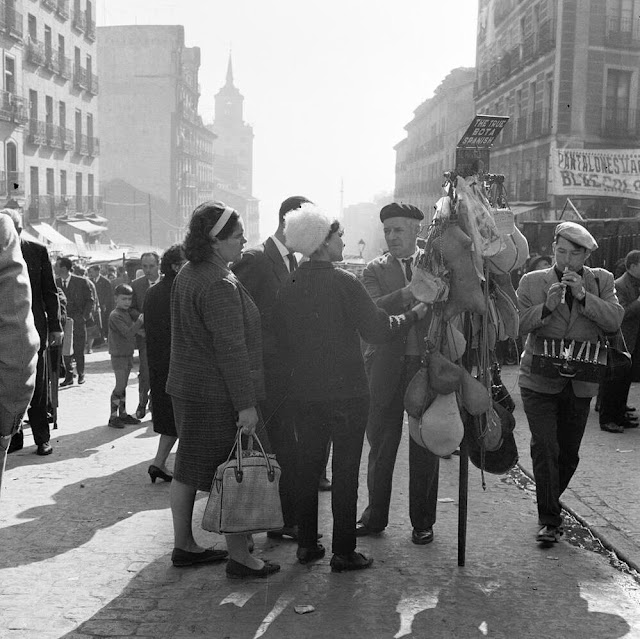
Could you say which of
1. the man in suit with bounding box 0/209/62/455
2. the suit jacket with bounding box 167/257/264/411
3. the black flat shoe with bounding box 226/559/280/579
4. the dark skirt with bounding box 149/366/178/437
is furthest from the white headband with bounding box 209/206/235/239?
the man in suit with bounding box 0/209/62/455

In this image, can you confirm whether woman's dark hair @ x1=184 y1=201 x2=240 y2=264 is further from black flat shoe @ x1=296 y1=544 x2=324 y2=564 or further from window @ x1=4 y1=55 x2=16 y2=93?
window @ x1=4 y1=55 x2=16 y2=93

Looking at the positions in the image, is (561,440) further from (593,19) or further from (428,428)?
(593,19)

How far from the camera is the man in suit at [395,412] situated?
5422 mm

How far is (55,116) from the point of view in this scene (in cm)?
4106

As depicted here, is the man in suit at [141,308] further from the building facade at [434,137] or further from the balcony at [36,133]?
the building facade at [434,137]

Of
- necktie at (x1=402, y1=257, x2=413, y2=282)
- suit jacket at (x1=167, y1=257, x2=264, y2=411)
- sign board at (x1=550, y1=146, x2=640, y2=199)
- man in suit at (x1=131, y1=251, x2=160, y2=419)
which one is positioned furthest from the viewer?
sign board at (x1=550, y1=146, x2=640, y2=199)

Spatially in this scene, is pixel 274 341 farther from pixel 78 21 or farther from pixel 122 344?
pixel 78 21

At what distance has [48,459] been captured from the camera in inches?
307

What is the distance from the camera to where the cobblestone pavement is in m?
4.20

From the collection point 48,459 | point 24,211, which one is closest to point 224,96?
point 24,211

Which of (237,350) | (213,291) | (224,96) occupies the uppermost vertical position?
(224,96)

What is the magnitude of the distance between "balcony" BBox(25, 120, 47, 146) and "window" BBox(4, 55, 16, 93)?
208 cm

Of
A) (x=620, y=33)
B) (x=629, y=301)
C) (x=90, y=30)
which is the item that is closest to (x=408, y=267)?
(x=629, y=301)

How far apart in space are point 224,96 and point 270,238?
532ft
